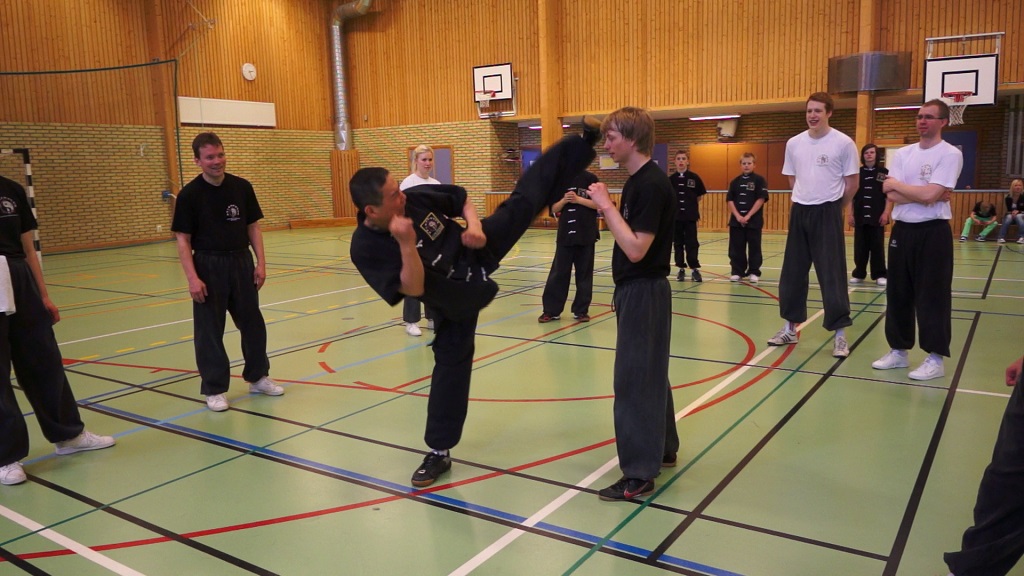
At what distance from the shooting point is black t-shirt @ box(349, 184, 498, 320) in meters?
3.54

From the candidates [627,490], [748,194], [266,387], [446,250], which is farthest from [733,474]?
[748,194]

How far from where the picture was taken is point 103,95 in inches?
773

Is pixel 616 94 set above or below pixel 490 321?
above

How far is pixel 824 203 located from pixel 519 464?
378 cm

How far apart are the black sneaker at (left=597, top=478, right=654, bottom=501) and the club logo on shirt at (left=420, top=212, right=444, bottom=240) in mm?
1605

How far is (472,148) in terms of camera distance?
78.2ft

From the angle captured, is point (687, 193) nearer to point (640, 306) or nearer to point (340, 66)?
point (640, 306)

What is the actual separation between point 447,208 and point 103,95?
19588 millimetres

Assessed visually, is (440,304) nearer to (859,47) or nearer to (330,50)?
(859,47)

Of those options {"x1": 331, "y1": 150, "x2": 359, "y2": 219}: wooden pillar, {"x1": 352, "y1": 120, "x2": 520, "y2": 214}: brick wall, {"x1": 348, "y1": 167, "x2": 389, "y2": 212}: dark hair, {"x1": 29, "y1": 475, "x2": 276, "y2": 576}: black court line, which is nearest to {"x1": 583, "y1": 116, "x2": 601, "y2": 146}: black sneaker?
{"x1": 348, "y1": 167, "x2": 389, "y2": 212}: dark hair

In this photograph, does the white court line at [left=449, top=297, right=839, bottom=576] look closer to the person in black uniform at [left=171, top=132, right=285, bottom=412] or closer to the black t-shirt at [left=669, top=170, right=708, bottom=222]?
the person in black uniform at [left=171, top=132, right=285, bottom=412]

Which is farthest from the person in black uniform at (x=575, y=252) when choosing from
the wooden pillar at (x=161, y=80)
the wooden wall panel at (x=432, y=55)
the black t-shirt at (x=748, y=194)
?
the wooden pillar at (x=161, y=80)

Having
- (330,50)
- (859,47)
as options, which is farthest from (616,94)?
(330,50)

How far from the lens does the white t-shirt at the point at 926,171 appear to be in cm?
535
